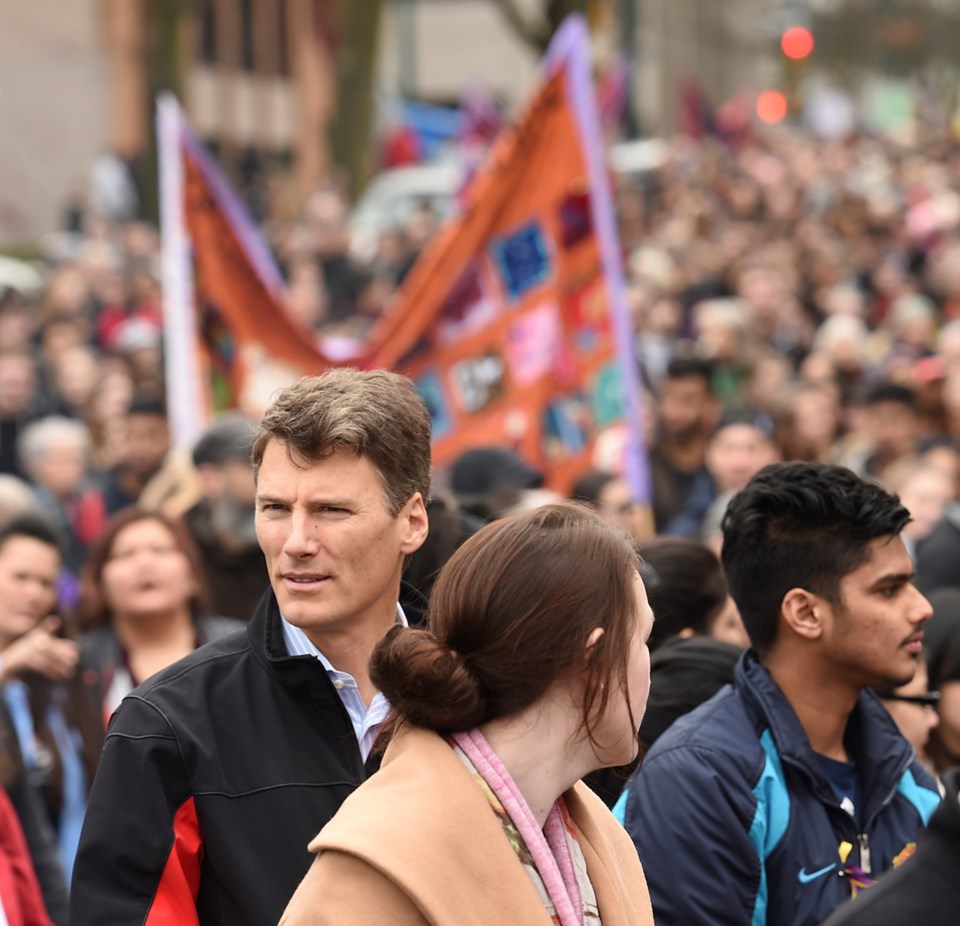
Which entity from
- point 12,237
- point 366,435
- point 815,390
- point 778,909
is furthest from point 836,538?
point 12,237

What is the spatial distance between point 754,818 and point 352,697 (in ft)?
2.86

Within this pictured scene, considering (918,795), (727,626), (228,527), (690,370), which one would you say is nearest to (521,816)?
(918,795)

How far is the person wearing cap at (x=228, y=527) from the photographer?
21.2 ft

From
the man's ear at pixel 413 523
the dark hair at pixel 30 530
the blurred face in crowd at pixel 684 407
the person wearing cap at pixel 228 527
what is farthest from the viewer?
the blurred face in crowd at pixel 684 407

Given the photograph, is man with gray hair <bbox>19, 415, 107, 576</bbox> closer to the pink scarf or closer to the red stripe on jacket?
the red stripe on jacket

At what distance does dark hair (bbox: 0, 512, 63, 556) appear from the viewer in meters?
5.52

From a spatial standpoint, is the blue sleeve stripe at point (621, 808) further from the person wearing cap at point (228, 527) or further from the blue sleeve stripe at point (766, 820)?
the person wearing cap at point (228, 527)

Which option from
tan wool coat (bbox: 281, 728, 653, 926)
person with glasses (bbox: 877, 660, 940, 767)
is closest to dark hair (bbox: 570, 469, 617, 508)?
person with glasses (bbox: 877, 660, 940, 767)

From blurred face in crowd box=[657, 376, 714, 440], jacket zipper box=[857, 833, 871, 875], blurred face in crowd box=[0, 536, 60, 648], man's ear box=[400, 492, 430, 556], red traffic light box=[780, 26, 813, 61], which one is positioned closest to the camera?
man's ear box=[400, 492, 430, 556]

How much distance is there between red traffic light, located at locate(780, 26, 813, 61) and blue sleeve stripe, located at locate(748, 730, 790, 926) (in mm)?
57782

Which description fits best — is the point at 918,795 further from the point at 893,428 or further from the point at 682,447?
the point at 893,428

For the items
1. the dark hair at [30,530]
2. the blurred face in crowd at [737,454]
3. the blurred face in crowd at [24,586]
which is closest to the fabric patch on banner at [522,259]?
the blurred face in crowd at [737,454]

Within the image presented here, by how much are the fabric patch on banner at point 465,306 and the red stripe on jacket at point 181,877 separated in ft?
20.2

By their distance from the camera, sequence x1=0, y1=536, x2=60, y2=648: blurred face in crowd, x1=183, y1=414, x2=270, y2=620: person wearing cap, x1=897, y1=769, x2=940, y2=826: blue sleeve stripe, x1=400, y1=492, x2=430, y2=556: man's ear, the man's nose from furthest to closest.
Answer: x1=183, y1=414, x2=270, y2=620: person wearing cap
x1=0, y1=536, x2=60, y2=648: blurred face in crowd
x1=897, y1=769, x2=940, y2=826: blue sleeve stripe
x1=400, y1=492, x2=430, y2=556: man's ear
the man's nose
